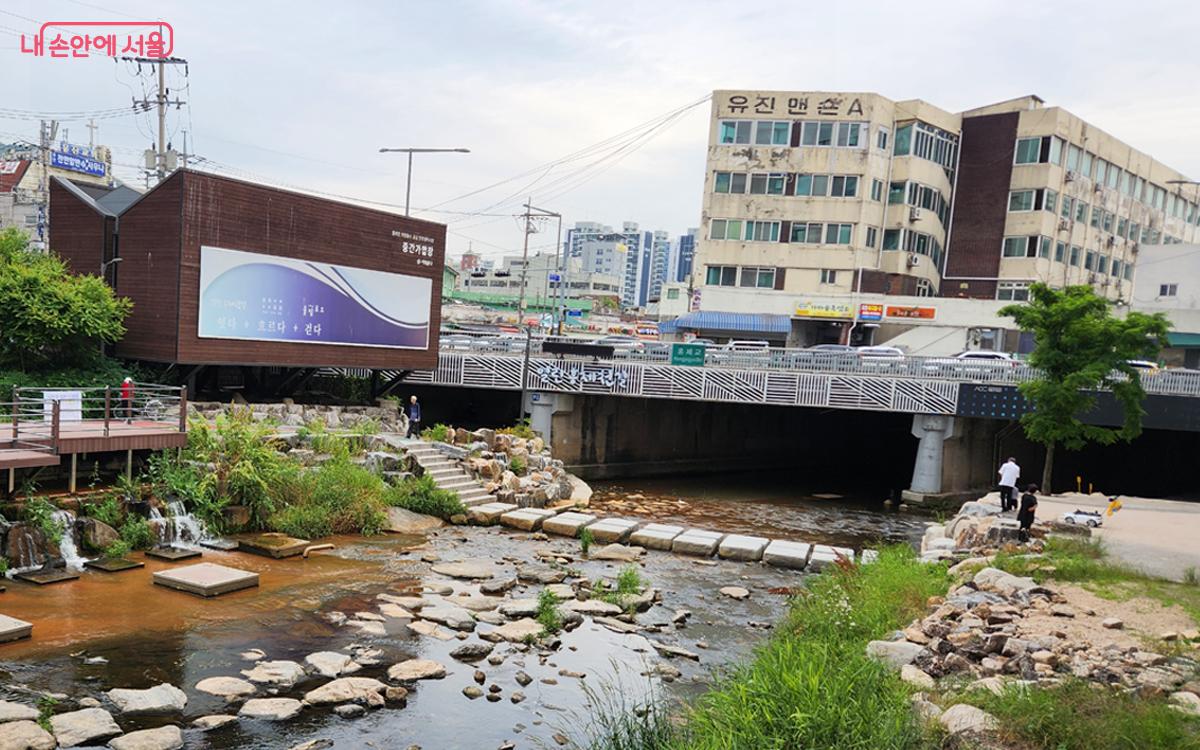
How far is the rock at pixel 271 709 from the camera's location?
32.2 feet

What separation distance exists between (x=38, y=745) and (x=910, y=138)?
52.6 metres

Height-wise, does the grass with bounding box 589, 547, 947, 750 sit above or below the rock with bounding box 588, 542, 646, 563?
above

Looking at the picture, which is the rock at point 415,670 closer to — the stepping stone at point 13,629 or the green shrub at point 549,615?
the green shrub at point 549,615

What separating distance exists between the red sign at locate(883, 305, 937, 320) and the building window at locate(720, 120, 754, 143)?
13785 mm

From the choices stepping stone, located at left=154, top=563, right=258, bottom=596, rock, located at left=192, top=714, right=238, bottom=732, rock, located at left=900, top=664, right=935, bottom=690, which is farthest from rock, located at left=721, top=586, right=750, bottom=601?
rock, located at left=192, top=714, right=238, bottom=732

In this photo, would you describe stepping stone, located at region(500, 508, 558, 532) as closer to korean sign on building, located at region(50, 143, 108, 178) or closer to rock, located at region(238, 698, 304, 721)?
rock, located at region(238, 698, 304, 721)

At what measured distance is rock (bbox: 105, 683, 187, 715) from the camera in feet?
31.8

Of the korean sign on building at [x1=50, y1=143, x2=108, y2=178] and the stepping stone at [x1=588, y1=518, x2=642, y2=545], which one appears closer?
the stepping stone at [x1=588, y1=518, x2=642, y2=545]

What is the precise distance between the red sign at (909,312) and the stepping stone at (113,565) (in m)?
44.9

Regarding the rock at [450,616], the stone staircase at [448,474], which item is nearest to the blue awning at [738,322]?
the stone staircase at [448,474]

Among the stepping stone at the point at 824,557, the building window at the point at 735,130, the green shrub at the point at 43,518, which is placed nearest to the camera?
the green shrub at the point at 43,518

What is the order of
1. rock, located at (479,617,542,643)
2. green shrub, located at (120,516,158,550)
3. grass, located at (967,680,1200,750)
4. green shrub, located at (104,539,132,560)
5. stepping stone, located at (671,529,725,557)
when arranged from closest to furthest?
grass, located at (967,680,1200,750) → rock, located at (479,617,542,643) → green shrub, located at (104,539,132,560) → green shrub, located at (120,516,158,550) → stepping stone, located at (671,529,725,557)

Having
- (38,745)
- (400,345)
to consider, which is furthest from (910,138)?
(38,745)

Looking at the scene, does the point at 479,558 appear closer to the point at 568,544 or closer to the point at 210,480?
the point at 568,544
